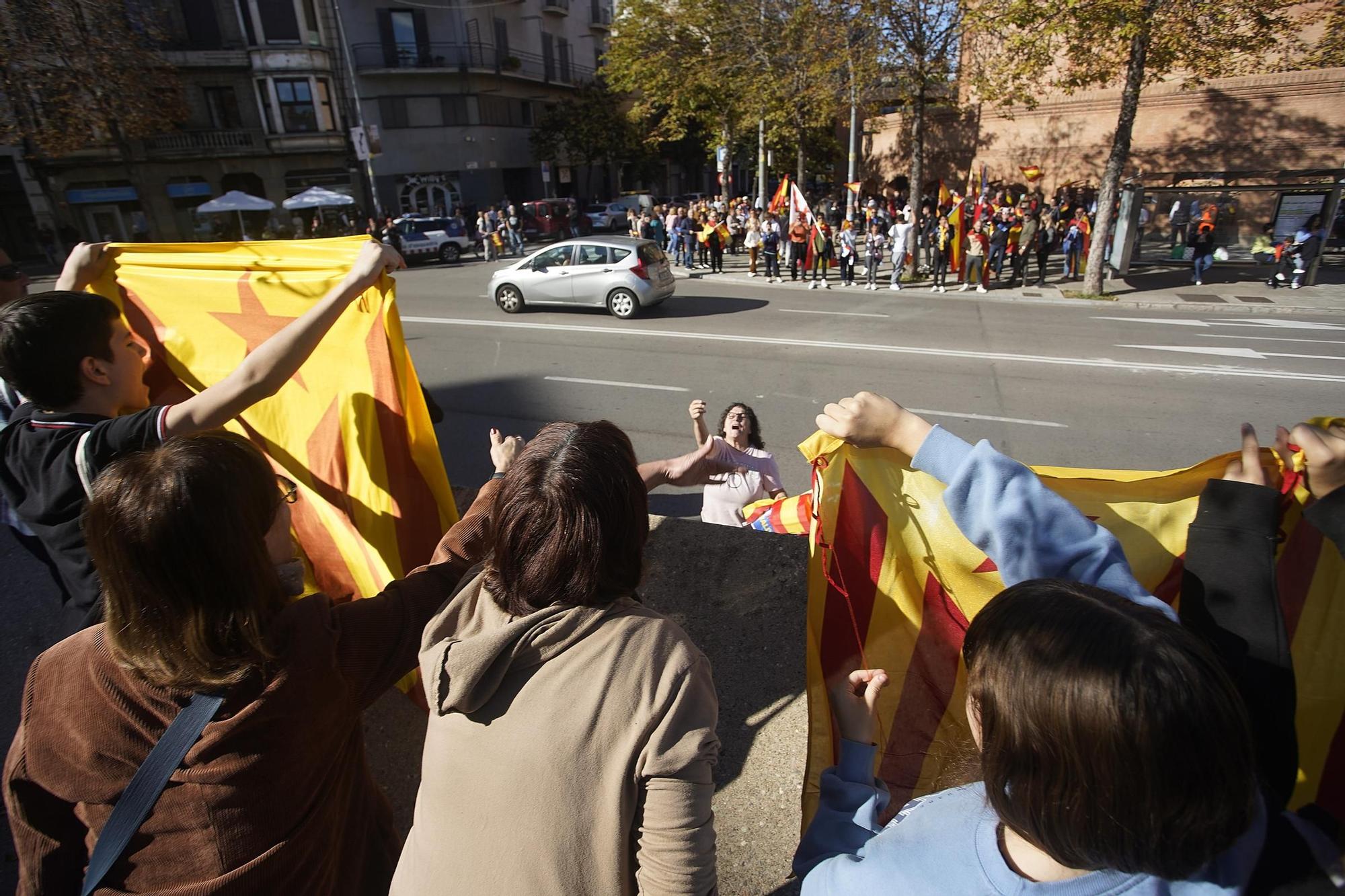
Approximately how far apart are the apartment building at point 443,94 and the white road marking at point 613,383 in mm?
30422

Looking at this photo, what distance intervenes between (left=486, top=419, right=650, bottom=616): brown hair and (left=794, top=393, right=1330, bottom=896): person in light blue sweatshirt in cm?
60

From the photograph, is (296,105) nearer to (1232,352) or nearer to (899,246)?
(899,246)

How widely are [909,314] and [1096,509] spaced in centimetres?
1355

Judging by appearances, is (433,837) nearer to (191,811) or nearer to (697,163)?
(191,811)

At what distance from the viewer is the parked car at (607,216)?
34.8 metres

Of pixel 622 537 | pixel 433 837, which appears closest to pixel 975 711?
pixel 622 537

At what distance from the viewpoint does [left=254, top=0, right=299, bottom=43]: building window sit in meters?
32.8

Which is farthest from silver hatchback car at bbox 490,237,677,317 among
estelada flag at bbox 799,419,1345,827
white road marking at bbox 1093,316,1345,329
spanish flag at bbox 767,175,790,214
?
estelada flag at bbox 799,419,1345,827

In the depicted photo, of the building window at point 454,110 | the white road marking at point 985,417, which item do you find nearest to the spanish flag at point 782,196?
the white road marking at point 985,417

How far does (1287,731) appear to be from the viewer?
4.50 ft

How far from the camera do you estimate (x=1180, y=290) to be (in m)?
16.9

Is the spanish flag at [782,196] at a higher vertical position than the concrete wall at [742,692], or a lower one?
higher

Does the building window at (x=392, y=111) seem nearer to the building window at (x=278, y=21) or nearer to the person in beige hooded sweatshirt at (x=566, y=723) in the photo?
the building window at (x=278, y=21)

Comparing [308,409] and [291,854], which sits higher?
[308,409]
